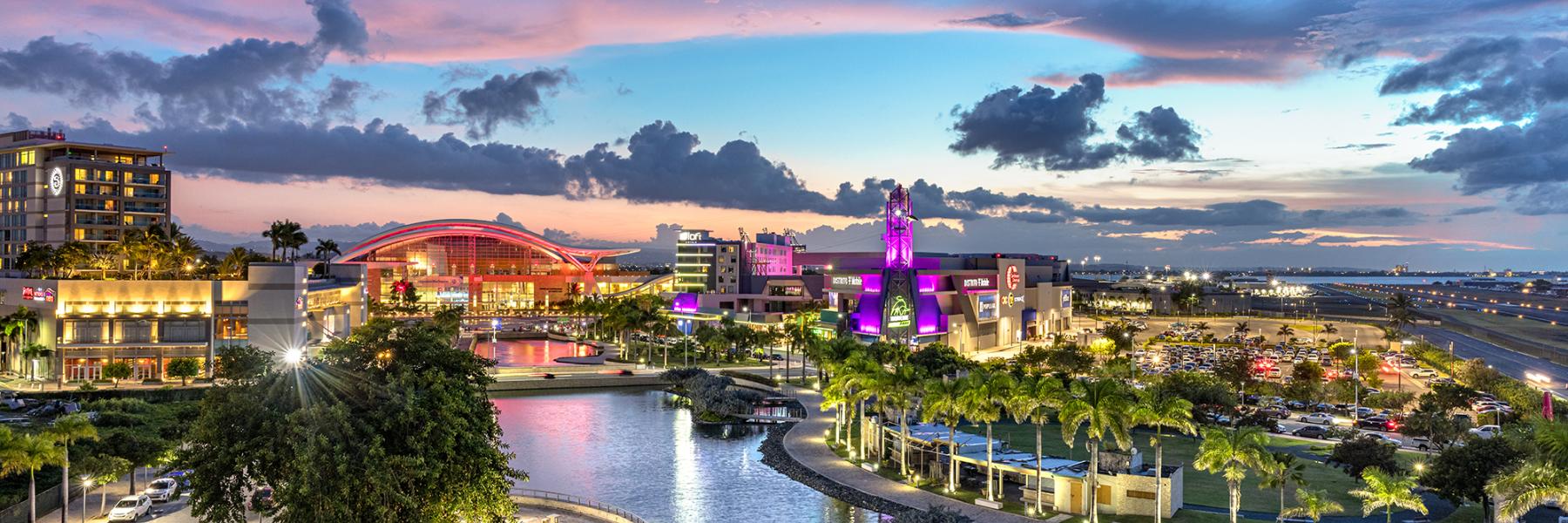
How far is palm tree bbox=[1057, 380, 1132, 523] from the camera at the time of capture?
128 ft

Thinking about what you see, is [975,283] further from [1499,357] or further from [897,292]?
[1499,357]

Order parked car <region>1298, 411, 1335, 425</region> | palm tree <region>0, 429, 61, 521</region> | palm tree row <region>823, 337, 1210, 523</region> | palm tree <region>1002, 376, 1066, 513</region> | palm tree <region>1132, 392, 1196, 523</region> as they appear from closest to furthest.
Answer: palm tree <region>0, 429, 61, 521</region>
palm tree <region>1132, 392, 1196, 523</region>
palm tree row <region>823, 337, 1210, 523</region>
palm tree <region>1002, 376, 1066, 513</region>
parked car <region>1298, 411, 1335, 425</region>

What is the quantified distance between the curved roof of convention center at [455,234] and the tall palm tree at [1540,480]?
17228 cm

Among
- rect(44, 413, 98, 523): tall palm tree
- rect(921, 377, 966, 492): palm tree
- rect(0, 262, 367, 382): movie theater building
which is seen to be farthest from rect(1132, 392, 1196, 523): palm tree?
rect(0, 262, 367, 382): movie theater building

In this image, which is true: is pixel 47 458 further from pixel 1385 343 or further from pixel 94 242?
pixel 1385 343

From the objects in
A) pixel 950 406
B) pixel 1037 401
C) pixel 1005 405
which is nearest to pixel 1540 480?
pixel 1037 401

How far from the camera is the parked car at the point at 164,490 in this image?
43188 millimetres

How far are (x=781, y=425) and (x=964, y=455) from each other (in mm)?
22682

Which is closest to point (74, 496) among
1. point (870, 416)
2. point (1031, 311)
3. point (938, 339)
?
point (870, 416)

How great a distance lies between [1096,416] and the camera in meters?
39.1

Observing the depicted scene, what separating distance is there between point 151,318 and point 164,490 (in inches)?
1936

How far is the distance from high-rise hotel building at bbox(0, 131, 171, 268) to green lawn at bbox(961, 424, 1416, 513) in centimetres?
12126

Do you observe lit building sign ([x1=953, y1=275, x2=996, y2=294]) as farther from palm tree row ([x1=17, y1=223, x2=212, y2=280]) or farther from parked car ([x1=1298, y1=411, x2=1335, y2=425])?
palm tree row ([x1=17, y1=223, x2=212, y2=280])

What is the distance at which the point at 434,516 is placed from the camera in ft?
103
